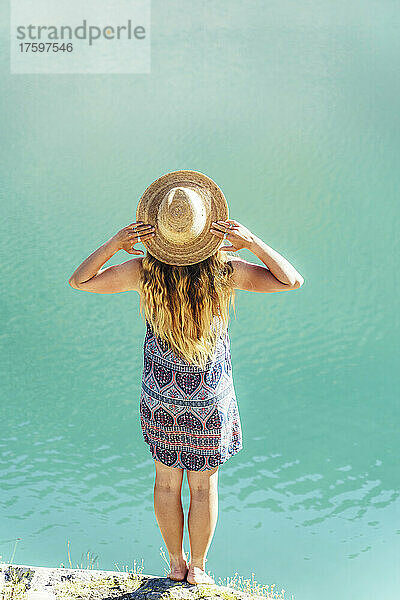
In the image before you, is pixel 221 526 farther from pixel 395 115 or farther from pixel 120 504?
pixel 395 115

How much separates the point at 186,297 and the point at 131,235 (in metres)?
0.26

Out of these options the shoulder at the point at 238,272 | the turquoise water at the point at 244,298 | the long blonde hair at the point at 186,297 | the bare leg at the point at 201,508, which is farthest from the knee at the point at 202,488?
the turquoise water at the point at 244,298

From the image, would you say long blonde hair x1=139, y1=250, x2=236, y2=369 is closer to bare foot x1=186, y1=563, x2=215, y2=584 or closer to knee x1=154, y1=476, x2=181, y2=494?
knee x1=154, y1=476, x2=181, y2=494

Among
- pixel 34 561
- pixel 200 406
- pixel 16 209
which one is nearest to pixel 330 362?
pixel 34 561

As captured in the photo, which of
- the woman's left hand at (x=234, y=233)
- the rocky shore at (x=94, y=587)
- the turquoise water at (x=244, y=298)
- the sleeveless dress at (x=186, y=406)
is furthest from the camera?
the turquoise water at (x=244, y=298)

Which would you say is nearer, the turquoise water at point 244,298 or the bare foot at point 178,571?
the bare foot at point 178,571

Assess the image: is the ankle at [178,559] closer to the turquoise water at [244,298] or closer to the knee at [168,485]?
the knee at [168,485]

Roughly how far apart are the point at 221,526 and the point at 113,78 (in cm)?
872

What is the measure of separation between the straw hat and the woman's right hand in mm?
18

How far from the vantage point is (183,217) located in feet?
6.56

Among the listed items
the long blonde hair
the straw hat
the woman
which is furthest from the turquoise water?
the straw hat

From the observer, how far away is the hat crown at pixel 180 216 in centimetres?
200

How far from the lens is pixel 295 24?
35.1 feet

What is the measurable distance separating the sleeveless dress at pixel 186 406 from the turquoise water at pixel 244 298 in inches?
58.8
